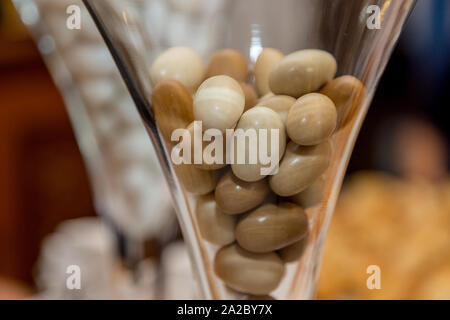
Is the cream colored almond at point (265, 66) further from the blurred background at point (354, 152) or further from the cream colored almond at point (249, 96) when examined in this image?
the blurred background at point (354, 152)

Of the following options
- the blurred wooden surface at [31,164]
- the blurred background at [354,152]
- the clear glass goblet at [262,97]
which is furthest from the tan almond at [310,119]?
the blurred wooden surface at [31,164]

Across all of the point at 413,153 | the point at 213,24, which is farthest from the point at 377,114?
the point at 213,24

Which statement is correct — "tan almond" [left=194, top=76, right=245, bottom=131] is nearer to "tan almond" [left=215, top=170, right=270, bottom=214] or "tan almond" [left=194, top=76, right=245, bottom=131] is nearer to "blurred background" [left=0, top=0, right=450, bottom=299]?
"tan almond" [left=215, top=170, right=270, bottom=214]

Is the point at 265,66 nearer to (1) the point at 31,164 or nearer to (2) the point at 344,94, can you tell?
(2) the point at 344,94

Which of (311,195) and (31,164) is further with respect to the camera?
(31,164)

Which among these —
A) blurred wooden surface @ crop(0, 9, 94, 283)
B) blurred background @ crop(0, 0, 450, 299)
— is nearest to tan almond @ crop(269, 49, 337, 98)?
blurred background @ crop(0, 0, 450, 299)

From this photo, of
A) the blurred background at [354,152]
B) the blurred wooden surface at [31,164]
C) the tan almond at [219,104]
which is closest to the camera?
the tan almond at [219,104]

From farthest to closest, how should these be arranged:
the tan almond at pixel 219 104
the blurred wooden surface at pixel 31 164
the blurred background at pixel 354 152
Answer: the blurred wooden surface at pixel 31 164 → the blurred background at pixel 354 152 → the tan almond at pixel 219 104

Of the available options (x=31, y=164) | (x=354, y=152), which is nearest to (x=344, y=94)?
(x=354, y=152)
